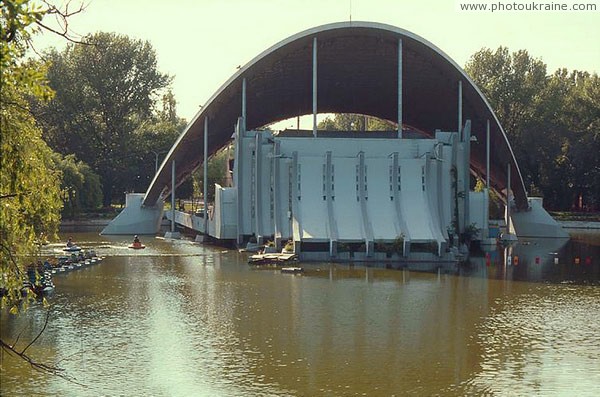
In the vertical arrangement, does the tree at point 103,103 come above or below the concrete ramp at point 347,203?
above

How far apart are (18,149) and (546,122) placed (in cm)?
8485

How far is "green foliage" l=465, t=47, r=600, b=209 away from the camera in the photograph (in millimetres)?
87750

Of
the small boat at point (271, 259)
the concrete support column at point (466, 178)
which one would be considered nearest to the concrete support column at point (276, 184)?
the small boat at point (271, 259)

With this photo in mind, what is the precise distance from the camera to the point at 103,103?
9419cm

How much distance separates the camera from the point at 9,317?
2691 centimetres

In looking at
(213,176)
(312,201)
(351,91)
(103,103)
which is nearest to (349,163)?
(312,201)

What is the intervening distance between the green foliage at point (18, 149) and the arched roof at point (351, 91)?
1661 inches

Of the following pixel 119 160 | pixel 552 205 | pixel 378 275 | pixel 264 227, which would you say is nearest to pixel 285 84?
pixel 264 227

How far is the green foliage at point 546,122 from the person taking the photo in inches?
3455

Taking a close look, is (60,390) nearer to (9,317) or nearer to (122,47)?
(9,317)

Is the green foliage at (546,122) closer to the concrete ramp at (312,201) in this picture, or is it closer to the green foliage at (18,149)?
the concrete ramp at (312,201)

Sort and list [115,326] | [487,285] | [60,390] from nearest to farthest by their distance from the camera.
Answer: [60,390] → [115,326] → [487,285]

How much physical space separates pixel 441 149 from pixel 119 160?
50.5 metres

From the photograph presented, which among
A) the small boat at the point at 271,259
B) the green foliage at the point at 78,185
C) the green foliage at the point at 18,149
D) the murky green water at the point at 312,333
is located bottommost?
the murky green water at the point at 312,333
